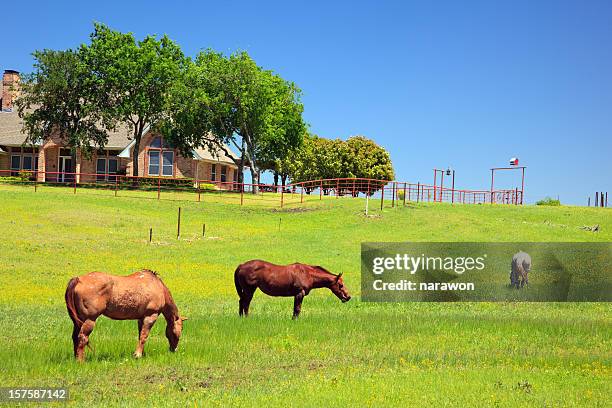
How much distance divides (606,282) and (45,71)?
58.9 metres

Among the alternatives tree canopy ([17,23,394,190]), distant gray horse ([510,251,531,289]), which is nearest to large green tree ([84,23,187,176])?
tree canopy ([17,23,394,190])

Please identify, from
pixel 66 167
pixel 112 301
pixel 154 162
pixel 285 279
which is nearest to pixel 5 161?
pixel 66 167

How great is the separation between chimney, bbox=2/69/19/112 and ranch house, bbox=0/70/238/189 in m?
8.63

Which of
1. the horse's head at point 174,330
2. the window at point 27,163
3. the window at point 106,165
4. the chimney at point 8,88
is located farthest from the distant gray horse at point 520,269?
the chimney at point 8,88

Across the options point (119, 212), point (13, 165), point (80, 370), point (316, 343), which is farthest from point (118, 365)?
point (13, 165)

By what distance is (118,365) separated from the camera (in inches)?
525

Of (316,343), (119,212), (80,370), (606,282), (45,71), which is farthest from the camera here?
(45,71)

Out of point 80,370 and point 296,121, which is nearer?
point 80,370

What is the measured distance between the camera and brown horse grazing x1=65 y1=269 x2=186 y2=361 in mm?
12344

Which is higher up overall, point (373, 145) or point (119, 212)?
point (373, 145)

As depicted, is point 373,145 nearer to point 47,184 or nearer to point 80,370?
point 47,184

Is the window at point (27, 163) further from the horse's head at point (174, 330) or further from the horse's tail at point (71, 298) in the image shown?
the horse's tail at point (71, 298)

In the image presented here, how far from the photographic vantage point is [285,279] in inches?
696

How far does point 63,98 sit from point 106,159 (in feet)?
29.5
